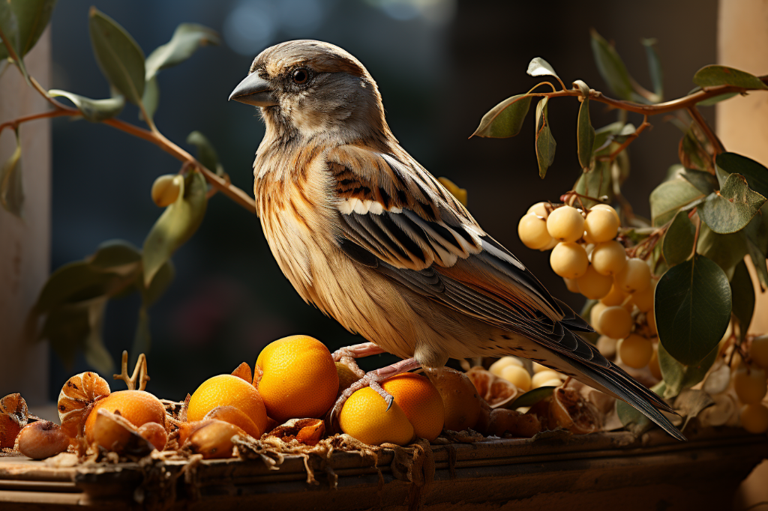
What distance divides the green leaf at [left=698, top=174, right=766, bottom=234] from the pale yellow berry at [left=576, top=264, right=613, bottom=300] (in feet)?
0.66

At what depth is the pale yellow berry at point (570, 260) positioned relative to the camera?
1070 mm

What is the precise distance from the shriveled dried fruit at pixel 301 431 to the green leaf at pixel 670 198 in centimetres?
79

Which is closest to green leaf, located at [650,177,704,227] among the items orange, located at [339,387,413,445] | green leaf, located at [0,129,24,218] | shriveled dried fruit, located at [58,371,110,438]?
orange, located at [339,387,413,445]

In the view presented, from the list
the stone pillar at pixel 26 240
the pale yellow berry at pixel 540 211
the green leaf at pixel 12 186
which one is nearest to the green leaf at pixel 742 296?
the pale yellow berry at pixel 540 211

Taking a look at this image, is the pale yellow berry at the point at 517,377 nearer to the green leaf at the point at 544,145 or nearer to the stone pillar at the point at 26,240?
the green leaf at the point at 544,145

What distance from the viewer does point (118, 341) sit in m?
3.04

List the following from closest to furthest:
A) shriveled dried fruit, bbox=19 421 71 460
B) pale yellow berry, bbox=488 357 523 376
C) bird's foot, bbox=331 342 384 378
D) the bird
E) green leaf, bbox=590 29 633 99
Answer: shriveled dried fruit, bbox=19 421 71 460, the bird, bird's foot, bbox=331 342 384 378, pale yellow berry, bbox=488 357 523 376, green leaf, bbox=590 29 633 99

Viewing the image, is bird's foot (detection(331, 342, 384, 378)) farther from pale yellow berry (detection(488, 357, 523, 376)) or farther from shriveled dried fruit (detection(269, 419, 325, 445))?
pale yellow berry (detection(488, 357, 523, 376))

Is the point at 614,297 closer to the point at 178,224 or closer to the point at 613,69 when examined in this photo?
the point at 613,69

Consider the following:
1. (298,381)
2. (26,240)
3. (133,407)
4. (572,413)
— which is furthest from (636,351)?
(26,240)

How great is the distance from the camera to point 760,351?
44.7 inches

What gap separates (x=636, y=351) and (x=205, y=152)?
1092 millimetres

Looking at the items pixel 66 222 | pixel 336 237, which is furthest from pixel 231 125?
pixel 336 237

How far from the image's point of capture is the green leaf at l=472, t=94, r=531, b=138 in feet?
3.26
